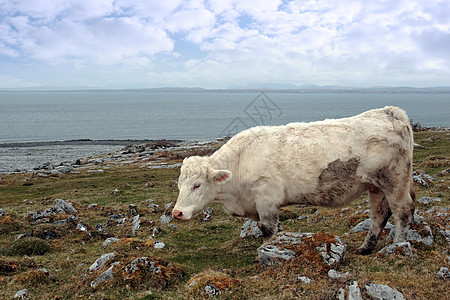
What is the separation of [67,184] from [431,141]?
3871 cm

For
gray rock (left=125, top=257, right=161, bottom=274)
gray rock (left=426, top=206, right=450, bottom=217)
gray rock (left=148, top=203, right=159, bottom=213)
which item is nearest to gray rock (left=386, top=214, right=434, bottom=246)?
gray rock (left=426, top=206, right=450, bottom=217)

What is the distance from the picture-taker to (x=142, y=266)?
321 inches

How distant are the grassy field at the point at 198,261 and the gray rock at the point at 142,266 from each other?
13cm

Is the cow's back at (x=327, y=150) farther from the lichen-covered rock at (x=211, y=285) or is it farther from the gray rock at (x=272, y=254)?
the lichen-covered rock at (x=211, y=285)

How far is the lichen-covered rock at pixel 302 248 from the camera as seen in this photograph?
26.7 feet

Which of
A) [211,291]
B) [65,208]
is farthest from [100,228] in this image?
[211,291]

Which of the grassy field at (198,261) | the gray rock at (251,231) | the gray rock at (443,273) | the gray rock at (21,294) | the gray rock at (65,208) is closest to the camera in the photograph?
the grassy field at (198,261)

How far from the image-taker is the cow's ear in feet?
30.9

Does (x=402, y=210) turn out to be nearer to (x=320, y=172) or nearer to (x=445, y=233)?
(x=445, y=233)

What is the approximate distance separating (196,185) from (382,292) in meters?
5.28

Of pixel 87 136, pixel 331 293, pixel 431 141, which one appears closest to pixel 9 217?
pixel 331 293

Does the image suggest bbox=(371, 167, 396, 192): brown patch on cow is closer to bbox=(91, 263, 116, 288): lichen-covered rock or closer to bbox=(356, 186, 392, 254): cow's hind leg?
bbox=(356, 186, 392, 254): cow's hind leg

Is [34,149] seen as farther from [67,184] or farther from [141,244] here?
[141,244]

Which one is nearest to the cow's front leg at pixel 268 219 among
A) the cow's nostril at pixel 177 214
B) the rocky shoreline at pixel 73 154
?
the cow's nostril at pixel 177 214
